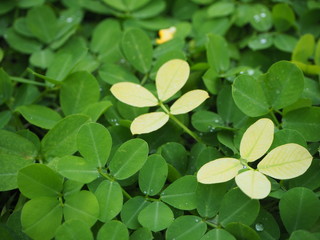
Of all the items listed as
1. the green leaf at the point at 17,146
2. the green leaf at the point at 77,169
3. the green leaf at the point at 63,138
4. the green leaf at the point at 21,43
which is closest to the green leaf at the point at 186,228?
the green leaf at the point at 77,169

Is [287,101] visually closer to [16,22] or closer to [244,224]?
[244,224]

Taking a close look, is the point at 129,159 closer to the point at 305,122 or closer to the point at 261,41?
the point at 305,122

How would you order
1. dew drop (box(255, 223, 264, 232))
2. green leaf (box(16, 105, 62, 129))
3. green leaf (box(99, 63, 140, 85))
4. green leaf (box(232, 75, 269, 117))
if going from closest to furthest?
dew drop (box(255, 223, 264, 232)) < green leaf (box(232, 75, 269, 117)) < green leaf (box(16, 105, 62, 129)) < green leaf (box(99, 63, 140, 85))

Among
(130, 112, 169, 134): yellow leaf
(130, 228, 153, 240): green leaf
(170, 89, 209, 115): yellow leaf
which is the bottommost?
(130, 228, 153, 240): green leaf

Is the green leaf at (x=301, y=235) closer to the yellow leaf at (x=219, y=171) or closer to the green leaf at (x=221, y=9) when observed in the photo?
the yellow leaf at (x=219, y=171)

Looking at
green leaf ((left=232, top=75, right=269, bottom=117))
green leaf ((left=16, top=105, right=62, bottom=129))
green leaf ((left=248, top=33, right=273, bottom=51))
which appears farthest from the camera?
green leaf ((left=248, top=33, right=273, bottom=51))

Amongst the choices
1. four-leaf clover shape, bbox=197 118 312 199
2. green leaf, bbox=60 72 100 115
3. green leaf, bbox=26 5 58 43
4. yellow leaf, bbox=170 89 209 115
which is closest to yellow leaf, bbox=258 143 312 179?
four-leaf clover shape, bbox=197 118 312 199

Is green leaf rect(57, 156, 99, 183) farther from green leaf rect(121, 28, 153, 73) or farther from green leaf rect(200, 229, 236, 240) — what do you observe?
green leaf rect(121, 28, 153, 73)
